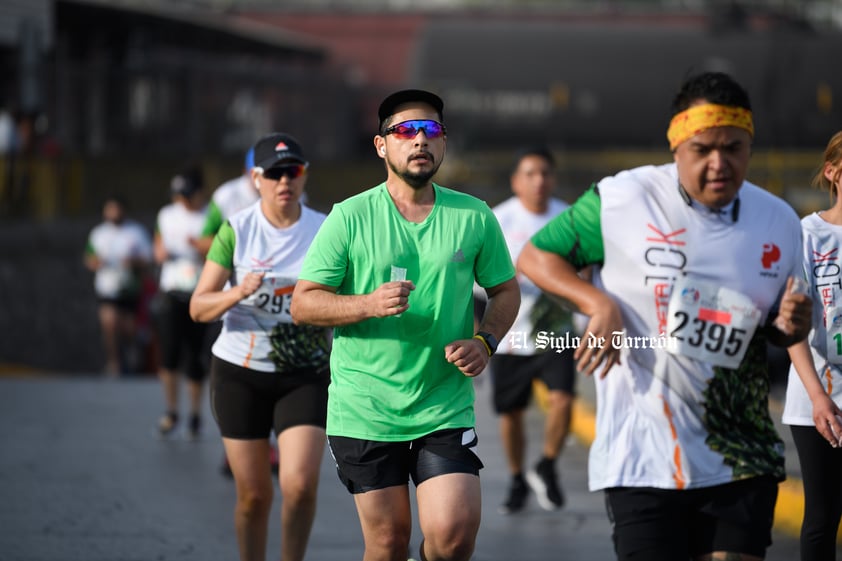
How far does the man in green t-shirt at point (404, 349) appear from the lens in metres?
5.24

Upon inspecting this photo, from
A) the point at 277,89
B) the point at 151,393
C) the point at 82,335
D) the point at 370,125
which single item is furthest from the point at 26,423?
the point at 370,125

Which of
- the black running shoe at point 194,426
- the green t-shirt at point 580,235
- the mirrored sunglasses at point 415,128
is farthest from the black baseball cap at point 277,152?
the black running shoe at point 194,426

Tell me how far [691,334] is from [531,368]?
16.5ft

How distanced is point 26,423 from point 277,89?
55.6 feet

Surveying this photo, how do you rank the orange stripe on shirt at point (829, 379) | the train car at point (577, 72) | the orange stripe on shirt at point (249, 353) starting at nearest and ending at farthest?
1. the orange stripe on shirt at point (829, 379)
2. the orange stripe on shirt at point (249, 353)
3. the train car at point (577, 72)

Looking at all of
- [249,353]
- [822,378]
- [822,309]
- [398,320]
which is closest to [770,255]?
[822,309]

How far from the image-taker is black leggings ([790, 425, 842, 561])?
585cm

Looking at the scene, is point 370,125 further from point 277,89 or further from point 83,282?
point 83,282

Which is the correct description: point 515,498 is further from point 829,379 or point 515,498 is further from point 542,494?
point 829,379

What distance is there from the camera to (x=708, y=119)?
4770 millimetres

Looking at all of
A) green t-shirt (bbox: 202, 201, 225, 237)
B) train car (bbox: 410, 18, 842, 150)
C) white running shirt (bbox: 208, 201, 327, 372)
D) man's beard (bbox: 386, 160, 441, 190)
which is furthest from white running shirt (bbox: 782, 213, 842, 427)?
train car (bbox: 410, 18, 842, 150)

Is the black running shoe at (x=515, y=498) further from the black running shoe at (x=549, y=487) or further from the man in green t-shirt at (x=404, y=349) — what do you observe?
the man in green t-shirt at (x=404, y=349)

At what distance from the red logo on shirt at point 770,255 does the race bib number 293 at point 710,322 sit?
0.48 ft

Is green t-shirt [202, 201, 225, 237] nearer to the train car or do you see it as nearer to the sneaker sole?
the sneaker sole
